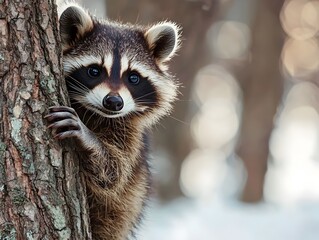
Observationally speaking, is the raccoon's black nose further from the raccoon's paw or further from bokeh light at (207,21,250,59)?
bokeh light at (207,21,250,59)

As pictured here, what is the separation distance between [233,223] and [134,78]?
13.9 ft

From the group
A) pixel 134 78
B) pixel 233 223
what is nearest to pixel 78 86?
pixel 134 78

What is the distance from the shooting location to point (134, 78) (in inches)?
164

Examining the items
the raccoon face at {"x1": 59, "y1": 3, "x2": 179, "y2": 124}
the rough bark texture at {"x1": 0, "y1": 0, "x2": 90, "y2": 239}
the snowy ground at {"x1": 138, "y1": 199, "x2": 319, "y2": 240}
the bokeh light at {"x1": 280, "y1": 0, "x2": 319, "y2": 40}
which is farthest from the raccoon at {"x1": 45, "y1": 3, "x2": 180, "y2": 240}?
the bokeh light at {"x1": 280, "y1": 0, "x2": 319, "y2": 40}

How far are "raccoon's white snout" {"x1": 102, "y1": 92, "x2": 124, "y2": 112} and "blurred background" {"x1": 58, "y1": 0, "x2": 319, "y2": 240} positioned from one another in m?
1.53

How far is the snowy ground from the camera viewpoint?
772 cm

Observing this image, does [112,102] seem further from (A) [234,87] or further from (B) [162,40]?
(A) [234,87]

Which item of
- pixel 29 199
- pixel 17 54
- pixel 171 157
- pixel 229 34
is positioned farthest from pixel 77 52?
pixel 229 34

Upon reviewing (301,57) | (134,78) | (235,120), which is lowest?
(235,120)

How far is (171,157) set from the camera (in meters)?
11.9

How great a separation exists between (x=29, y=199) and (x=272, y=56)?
1056 centimetres

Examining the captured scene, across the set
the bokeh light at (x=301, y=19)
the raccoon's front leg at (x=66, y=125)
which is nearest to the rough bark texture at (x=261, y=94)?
the bokeh light at (x=301, y=19)

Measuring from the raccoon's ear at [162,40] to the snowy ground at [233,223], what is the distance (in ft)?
9.29

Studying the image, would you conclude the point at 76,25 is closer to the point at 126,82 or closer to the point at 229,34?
the point at 126,82
